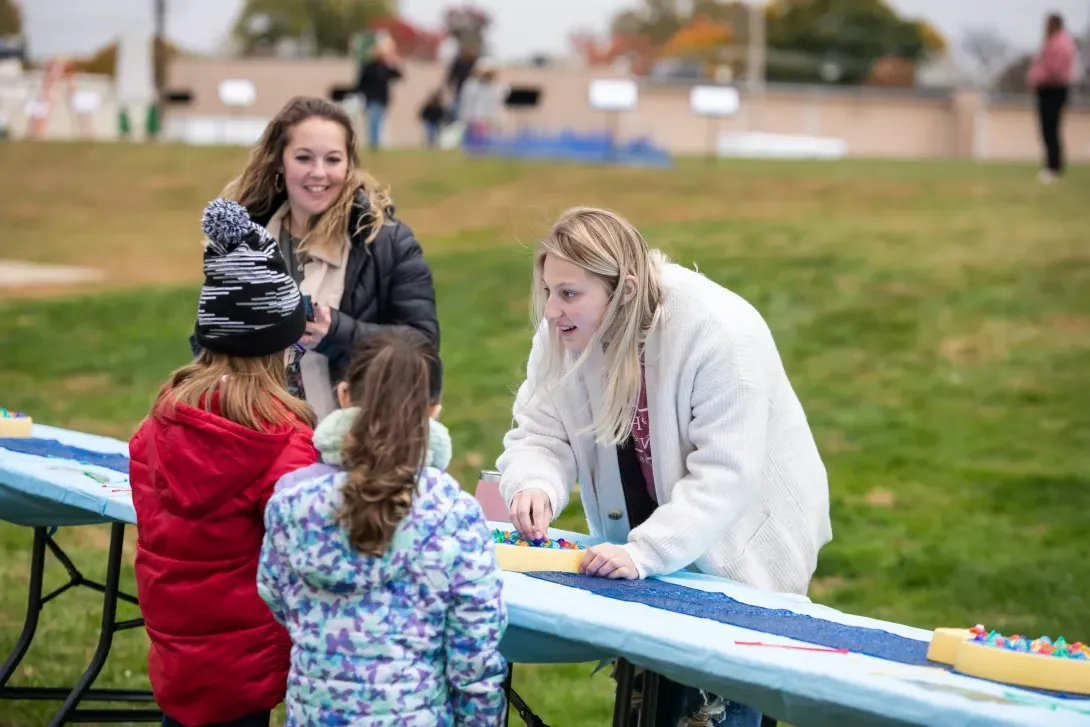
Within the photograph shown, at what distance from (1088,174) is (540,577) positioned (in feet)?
68.1

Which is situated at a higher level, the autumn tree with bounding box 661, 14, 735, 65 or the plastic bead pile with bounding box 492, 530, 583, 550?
the plastic bead pile with bounding box 492, 530, 583, 550

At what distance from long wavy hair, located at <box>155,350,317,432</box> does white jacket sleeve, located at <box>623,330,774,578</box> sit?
81cm

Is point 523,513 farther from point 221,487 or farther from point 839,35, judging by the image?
point 839,35

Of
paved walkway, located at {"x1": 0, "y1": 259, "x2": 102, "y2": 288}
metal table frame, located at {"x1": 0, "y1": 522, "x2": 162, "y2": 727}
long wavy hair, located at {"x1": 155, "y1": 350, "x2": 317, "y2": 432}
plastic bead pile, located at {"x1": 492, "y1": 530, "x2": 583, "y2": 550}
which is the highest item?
long wavy hair, located at {"x1": 155, "y1": 350, "x2": 317, "y2": 432}

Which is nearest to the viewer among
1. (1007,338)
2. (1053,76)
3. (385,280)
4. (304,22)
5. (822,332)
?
(385,280)

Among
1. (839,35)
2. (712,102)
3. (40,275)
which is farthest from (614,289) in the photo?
(839,35)

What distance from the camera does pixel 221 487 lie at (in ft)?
9.48

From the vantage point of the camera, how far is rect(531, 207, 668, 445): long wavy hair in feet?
10.6

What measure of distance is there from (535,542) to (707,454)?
1.55 ft

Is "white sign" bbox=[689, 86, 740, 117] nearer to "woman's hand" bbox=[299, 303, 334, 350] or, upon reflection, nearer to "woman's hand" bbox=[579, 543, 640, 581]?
"woman's hand" bbox=[299, 303, 334, 350]

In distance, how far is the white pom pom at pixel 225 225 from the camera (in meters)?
3.06

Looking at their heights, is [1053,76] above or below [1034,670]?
below

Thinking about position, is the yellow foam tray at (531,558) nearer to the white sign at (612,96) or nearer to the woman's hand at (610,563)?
the woman's hand at (610,563)

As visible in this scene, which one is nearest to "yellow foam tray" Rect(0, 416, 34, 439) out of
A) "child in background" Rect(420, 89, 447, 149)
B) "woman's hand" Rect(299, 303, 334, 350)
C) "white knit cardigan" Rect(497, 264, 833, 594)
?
"woman's hand" Rect(299, 303, 334, 350)
